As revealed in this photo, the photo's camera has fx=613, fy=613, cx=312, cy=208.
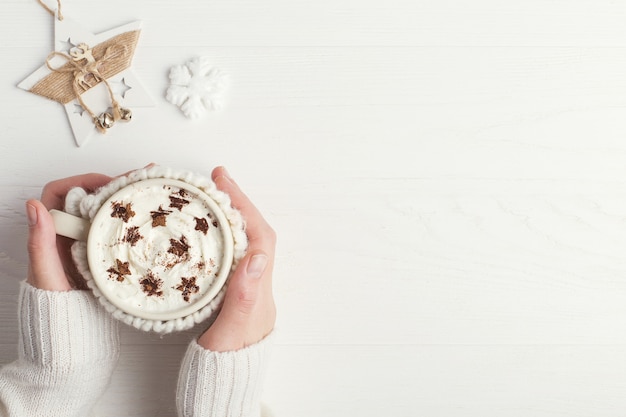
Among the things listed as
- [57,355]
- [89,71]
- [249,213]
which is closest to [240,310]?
[249,213]

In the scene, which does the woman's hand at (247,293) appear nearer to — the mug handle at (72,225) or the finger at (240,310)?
the finger at (240,310)

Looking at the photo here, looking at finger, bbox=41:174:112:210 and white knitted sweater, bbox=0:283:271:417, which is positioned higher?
finger, bbox=41:174:112:210

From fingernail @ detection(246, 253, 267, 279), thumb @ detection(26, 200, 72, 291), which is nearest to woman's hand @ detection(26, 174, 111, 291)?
thumb @ detection(26, 200, 72, 291)

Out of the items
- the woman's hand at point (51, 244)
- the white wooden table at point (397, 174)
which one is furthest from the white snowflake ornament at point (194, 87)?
the woman's hand at point (51, 244)

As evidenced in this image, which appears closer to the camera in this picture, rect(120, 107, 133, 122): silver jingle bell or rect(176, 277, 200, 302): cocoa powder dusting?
rect(176, 277, 200, 302): cocoa powder dusting

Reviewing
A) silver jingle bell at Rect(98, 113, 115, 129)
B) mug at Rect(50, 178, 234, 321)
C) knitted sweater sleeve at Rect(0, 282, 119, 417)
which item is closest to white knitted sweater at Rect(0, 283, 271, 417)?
knitted sweater sleeve at Rect(0, 282, 119, 417)

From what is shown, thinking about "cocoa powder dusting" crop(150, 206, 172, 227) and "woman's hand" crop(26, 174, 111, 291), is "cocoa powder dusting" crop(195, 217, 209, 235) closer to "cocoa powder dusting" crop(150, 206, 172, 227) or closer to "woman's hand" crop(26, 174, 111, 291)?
"cocoa powder dusting" crop(150, 206, 172, 227)

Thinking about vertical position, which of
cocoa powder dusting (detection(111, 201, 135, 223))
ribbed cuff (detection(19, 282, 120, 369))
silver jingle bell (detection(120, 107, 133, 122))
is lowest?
ribbed cuff (detection(19, 282, 120, 369))
